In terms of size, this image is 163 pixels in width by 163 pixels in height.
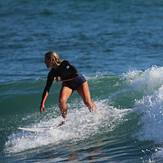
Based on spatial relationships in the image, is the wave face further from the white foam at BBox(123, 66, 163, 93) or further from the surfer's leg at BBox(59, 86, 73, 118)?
the surfer's leg at BBox(59, 86, 73, 118)

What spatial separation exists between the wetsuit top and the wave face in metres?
1.00

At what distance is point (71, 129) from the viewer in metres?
15.2

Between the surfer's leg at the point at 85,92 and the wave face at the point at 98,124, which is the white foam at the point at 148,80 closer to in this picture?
the wave face at the point at 98,124

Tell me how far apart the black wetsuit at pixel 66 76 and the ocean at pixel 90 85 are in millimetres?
868

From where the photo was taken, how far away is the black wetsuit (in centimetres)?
1529

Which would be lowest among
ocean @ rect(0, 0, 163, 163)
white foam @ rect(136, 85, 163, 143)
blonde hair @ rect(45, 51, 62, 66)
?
ocean @ rect(0, 0, 163, 163)

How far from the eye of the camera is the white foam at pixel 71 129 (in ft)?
48.1

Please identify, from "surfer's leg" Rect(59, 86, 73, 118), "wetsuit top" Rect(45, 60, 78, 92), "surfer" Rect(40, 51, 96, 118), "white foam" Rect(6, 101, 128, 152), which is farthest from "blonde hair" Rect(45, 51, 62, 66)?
"white foam" Rect(6, 101, 128, 152)

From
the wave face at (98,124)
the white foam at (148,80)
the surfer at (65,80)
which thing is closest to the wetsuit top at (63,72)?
the surfer at (65,80)

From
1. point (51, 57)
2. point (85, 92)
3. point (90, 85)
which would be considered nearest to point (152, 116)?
point (85, 92)

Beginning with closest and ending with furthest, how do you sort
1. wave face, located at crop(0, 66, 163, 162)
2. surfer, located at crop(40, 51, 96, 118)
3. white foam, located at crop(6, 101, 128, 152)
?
wave face, located at crop(0, 66, 163, 162) < white foam, located at crop(6, 101, 128, 152) < surfer, located at crop(40, 51, 96, 118)

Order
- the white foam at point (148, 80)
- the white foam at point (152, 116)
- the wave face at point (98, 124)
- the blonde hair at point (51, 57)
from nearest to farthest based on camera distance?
the wave face at point (98, 124)
the white foam at point (152, 116)
the blonde hair at point (51, 57)
the white foam at point (148, 80)

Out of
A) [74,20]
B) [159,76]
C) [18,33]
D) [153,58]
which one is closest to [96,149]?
[159,76]

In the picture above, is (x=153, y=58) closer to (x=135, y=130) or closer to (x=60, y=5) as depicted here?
(x=135, y=130)
